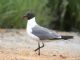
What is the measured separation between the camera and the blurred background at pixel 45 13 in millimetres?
14547

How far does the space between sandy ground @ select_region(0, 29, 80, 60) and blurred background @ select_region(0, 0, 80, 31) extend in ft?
1.96

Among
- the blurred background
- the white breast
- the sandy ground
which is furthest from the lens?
the blurred background

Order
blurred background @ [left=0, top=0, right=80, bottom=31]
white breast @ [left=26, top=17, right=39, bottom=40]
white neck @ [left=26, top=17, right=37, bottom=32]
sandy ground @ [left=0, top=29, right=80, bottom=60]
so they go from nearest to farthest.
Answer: sandy ground @ [left=0, top=29, right=80, bottom=60] → white breast @ [left=26, top=17, right=39, bottom=40] → white neck @ [left=26, top=17, right=37, bottom=32] → blurred background @ [left=0, top=0, right=80, bottom=31]

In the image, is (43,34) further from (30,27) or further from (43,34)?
(30,27)

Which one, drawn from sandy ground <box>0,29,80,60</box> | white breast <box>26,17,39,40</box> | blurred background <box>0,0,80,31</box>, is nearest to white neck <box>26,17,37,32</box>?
white breast <box>26,17,39,40</box>

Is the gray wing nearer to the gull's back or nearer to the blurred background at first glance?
the gull's back

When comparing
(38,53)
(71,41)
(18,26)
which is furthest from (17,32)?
(38,53)

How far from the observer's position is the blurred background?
1455 cm

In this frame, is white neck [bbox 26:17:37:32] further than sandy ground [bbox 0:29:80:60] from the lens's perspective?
Yes

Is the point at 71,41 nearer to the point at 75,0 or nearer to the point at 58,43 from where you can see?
the point at 58,43

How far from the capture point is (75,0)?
14883 millimetres

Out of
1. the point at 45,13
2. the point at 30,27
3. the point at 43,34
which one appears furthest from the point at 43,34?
the point at 45,13

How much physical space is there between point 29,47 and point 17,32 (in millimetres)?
2661

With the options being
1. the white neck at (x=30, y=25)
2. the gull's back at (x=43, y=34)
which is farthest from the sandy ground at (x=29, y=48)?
the white neck at (x=30, y=25)
